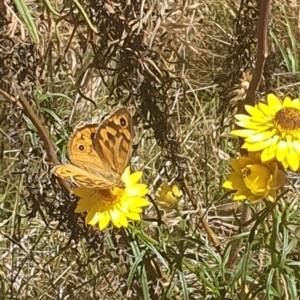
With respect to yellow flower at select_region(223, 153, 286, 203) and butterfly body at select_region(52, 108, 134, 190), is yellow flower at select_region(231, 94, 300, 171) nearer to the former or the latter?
yellow flower at select_region(223, 153, 286, 203)

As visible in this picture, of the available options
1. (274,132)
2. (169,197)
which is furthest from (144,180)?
(274,132)

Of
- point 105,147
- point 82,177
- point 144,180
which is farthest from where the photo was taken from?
point 144,180

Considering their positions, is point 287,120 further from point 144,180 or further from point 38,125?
point 144,180

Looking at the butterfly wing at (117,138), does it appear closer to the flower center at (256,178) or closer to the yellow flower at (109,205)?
the yellow flower at (109,205)

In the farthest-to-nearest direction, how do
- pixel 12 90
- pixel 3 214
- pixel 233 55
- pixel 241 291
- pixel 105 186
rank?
pixel 3 214 → pixel 233 55 → pixel 241 291 → pixel 12 90 → pixel 105 186

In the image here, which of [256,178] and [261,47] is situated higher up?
[261,47]

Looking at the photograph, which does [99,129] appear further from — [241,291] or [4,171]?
[4,171]

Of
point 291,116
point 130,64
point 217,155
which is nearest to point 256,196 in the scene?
point 291,116

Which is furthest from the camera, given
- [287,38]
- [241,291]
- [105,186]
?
[287,38]
